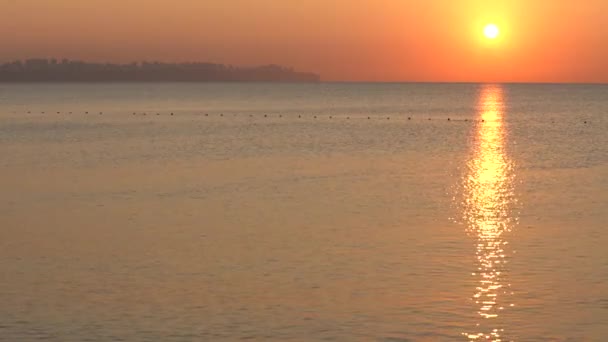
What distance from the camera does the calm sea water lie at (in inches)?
794

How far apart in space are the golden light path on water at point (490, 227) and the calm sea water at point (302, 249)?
0.25ft

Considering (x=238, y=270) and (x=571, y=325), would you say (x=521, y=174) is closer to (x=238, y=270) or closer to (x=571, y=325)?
(x=238, y=270)

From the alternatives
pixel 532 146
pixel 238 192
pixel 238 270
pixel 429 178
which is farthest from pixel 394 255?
pixel 532 146

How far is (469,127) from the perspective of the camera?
103 m

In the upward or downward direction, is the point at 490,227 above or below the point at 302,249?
above

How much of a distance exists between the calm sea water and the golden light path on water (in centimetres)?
8

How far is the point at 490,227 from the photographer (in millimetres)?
31766

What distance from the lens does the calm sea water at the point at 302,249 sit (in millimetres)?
20172

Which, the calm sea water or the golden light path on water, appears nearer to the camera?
the calm sea water

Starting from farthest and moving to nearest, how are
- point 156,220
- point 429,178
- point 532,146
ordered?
point 532,146
point 429,178
point 156,220

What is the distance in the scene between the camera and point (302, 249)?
91.1 ft

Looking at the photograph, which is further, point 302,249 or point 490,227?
point 490,227

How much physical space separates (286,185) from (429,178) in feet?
24.1

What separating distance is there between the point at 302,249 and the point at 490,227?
6745 millimetres
